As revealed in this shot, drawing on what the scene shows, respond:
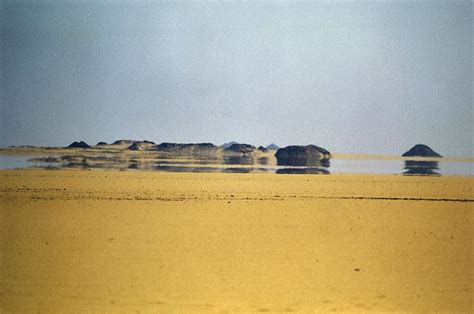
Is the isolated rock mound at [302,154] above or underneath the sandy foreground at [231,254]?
above

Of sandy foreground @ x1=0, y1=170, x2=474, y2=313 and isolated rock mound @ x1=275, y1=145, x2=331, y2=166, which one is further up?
isolated rock mound @ x1=275, y1=145, x2=331, y2=166

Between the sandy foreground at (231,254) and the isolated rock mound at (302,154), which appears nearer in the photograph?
the sandy foreground at (231,254)

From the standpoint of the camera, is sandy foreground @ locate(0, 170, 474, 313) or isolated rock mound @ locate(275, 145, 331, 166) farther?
isolated rock mound @ locate(275, 145, 331, 166)

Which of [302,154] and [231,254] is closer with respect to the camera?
[231,254]

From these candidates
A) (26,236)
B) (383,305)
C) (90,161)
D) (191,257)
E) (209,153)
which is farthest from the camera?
(209,153)

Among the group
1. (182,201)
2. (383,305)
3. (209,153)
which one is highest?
→ (209,153)

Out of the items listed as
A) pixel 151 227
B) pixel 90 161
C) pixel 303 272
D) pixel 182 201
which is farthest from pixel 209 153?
pixel 303 272

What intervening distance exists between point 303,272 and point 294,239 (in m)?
2.10

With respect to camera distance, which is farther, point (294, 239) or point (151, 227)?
point (151, 227)

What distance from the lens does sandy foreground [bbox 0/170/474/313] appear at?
5941mm

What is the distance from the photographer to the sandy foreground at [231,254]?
5941 mm

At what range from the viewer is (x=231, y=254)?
307 inches

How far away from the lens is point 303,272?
698 centimetres

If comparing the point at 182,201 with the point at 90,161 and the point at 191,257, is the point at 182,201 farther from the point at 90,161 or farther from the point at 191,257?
the point at 90,161
